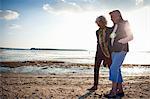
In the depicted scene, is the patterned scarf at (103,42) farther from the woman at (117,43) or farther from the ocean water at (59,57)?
the ocean water at (59,57)

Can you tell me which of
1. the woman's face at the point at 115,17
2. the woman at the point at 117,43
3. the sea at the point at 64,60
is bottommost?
the sea at the point at 64,60

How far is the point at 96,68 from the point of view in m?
8.88

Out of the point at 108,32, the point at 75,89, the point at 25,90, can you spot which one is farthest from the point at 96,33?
the point at 25,90

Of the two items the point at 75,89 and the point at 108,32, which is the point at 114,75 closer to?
the point at 108,32

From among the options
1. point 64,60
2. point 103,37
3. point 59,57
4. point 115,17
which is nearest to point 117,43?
point 115,17

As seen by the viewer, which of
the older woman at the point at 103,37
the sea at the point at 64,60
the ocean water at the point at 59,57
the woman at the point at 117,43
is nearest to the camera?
the woman at the point at 117,43

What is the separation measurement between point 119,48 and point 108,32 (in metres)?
0.83

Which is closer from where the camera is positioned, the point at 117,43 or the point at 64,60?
the point at 117,43

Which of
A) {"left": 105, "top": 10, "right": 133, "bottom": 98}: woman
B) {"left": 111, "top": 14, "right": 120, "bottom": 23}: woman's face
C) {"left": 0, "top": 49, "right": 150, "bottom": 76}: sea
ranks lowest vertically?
{"left": 0, "top": 49, "right": 150, "bottom": 76}: sea

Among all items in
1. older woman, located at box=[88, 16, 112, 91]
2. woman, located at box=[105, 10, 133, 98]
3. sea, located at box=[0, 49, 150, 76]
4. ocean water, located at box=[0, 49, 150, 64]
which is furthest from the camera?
ocean water, located at box=[0, 49, 150, 64]

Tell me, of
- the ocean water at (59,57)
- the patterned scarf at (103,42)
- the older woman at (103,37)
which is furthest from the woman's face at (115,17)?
the ocean water at (59,57)

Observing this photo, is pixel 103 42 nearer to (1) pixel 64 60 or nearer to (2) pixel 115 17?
(2) pixel 115 17

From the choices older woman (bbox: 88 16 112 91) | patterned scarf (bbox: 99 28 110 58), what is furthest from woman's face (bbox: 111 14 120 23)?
patterned scarf (bbox: 99 28 110 58)

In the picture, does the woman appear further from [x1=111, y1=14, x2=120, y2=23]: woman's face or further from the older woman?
the older woman
